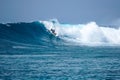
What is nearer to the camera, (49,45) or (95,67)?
(95,67)

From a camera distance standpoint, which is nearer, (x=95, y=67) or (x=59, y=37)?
(x=95, y=67)

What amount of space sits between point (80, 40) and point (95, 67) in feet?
198

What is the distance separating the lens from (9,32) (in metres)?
74.5

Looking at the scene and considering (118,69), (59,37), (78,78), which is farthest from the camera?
(59,37)

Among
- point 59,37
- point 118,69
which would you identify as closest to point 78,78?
point 118,69

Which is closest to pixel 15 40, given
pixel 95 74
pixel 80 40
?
pixel 80 40

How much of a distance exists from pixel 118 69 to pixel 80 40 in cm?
6210

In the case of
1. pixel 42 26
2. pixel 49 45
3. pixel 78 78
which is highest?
pixel 42 26

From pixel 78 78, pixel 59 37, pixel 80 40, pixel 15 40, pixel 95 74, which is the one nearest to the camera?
pixel 78 78

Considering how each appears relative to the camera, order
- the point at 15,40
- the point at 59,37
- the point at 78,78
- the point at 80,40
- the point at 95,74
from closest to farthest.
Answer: the point at 78,78
the point at 95,74
the point at 15,40
the point at 59,37
the point at 80,40

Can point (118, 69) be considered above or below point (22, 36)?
below

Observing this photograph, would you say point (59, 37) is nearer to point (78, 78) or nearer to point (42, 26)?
point (42, 26)

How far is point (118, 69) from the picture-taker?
35.9 metres

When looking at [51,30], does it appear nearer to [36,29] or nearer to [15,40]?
[36,29]
